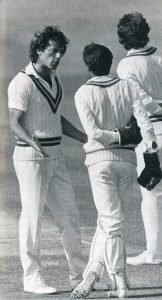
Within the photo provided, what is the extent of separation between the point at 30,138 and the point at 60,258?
0.97 meters

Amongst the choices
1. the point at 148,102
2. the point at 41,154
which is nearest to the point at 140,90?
the point at 148,102

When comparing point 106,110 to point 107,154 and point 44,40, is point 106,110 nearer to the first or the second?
point 107,154

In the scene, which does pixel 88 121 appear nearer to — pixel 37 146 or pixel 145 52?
pixel 37 146

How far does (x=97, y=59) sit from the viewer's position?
5.23m

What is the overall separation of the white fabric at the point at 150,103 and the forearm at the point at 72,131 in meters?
0.55

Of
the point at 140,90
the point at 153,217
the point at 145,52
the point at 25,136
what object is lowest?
the point at 153,217

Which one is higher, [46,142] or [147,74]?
[147,74]

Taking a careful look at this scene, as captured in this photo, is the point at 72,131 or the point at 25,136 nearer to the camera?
the point at 25,136

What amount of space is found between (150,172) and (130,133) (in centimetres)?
34

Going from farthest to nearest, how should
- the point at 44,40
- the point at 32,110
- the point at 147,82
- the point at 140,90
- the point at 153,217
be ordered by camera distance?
the point at 153,217, the point at 147,82, the point at 140,90, the point at 44,40, the point at 32,110

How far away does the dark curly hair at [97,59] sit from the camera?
17.2ft

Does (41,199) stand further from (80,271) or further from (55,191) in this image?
(80,271)

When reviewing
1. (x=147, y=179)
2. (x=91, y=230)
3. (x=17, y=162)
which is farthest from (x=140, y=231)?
(x=17, y=162)

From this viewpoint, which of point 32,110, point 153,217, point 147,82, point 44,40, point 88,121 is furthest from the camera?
point 153,217
